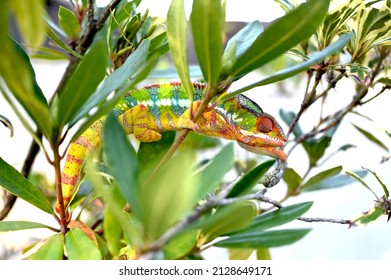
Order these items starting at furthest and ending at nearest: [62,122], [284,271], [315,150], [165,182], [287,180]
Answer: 1. [315,150]
2. [287,180]
3. [284,271]
4. [62,122]
5. [165,182]

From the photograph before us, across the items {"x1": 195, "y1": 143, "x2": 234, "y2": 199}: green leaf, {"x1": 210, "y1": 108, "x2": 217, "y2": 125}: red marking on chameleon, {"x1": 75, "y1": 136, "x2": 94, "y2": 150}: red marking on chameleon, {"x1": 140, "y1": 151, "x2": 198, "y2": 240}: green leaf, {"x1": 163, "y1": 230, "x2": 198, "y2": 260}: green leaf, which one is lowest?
{"x1": 140, "y1": 151, "x2": 198, "y2": 240}: green leaf

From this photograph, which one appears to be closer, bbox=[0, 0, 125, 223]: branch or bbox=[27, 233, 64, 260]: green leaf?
bbox=[27, 233, 64, 260]: green leaf

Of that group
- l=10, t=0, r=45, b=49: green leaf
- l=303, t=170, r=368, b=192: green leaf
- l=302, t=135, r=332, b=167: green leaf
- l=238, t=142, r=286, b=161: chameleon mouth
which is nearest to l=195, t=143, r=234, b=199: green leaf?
l=10, t=0, r=45, b=49: green leaf

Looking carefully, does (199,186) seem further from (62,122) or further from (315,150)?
(315,150)

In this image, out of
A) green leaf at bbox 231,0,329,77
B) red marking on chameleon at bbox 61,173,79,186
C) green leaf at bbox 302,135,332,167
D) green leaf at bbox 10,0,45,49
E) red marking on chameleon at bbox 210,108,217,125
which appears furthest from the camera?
green leaf at bbox 302,135,332,167

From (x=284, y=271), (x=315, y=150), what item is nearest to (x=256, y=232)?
(x=284, y=271)

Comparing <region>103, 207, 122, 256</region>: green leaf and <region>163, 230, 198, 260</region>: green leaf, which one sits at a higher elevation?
<region>163, 230, 198, 260</region>: green leaf

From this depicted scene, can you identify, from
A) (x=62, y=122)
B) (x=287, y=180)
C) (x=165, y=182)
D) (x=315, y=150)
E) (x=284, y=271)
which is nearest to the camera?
(x=165, y=182)

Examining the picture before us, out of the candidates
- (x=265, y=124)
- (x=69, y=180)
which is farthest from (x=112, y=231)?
(x=265, y=124)

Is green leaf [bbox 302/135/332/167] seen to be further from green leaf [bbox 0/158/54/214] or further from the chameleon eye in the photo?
green leaf [bbox 0/158/54/214]
